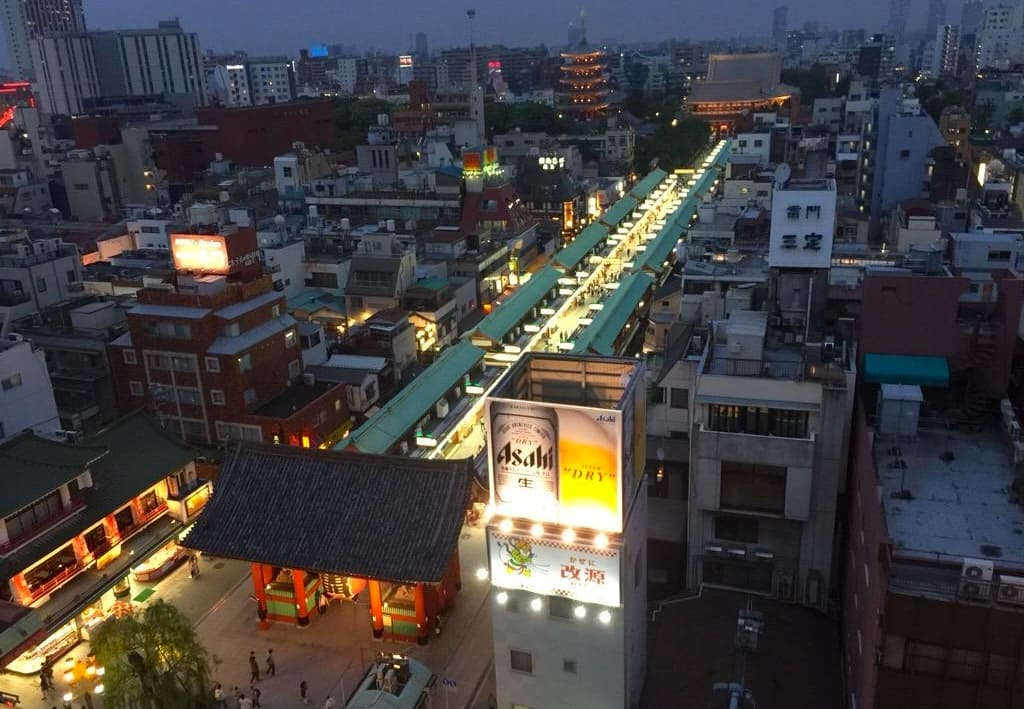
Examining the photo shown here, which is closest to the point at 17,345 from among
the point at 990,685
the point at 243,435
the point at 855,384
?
the point at 243,435

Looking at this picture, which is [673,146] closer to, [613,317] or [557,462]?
[613,317]

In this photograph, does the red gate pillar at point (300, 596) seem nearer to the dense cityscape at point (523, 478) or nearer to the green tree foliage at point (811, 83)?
the dense cityscape at point (523, 478)

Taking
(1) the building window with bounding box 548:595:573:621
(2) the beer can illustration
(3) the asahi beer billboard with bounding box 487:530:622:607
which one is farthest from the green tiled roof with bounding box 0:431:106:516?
(1) the building window with bounding box 548:595:573:621

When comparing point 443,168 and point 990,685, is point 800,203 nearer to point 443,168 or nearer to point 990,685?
point 990,685

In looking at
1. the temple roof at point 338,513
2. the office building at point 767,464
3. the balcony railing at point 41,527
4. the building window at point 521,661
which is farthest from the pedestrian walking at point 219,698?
the office building at point 767,464

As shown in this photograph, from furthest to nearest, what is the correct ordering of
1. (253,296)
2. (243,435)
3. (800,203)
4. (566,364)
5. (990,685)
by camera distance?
(253,296), (243,435), (800,203), (566,364), (990,685)

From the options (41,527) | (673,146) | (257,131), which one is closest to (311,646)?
(41,527)

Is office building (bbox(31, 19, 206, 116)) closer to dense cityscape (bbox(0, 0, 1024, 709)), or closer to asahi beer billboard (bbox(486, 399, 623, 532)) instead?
dense cityscape (bbox(0, 0, 1024, 709))
